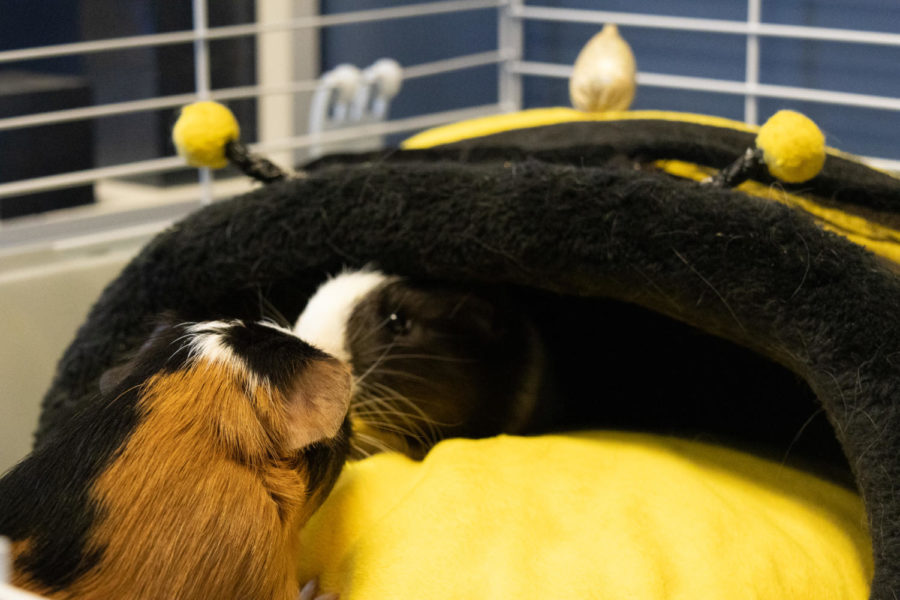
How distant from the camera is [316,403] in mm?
627

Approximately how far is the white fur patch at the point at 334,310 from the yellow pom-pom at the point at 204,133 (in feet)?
0.53

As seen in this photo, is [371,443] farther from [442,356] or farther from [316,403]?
[316,403]

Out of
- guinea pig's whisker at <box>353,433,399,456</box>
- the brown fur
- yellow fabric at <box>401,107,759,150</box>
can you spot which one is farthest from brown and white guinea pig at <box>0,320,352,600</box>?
yellow fabric at <box>401,107,759,150</box>

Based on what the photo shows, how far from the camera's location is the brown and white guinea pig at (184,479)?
545 millimetres

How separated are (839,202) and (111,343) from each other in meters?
0.68

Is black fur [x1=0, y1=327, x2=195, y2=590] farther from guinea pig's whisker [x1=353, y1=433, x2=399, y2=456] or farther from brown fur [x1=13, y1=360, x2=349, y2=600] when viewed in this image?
guinea pig's whisker [x1=353, y1=433, x2=399, y2=456]

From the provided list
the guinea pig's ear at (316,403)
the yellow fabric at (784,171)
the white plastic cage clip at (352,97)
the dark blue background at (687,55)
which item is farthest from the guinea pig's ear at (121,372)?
the dark blue background at (687,55)

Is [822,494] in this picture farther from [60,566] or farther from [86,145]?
[86,145]

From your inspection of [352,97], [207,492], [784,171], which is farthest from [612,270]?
[352,97]

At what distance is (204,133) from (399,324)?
0.85 feet

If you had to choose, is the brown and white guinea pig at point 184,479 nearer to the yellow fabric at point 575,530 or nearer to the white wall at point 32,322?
the yellow fabric at point 575,530

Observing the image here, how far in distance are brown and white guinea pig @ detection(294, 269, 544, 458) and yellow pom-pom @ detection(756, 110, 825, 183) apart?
329mm

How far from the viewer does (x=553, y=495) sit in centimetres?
75

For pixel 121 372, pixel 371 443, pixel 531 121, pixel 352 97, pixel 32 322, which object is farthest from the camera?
pixel 352 97
